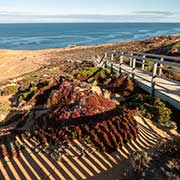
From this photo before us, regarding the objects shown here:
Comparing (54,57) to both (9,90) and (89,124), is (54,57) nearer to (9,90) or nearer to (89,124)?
(9,90)

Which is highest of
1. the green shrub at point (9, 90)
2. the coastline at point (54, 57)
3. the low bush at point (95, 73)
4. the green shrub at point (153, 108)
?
the green shrub at point (153, 108)

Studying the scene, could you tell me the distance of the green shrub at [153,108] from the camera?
7152 mm

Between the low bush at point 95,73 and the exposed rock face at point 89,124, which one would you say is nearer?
the exposed rock face at point 89,124

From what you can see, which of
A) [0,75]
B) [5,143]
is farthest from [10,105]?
[0,75]

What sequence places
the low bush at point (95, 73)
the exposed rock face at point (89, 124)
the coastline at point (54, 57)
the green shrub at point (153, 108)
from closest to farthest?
the exposed rock face at point (89, 124) → the green shrub at point (153, 108) → the low bush at point (95, 73) → the coastline at point (54, 57)

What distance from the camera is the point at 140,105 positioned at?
788 cm

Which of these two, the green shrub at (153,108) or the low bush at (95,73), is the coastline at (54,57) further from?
the green shrub at (153,108)

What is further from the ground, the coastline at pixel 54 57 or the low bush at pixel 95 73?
the low bush at pixel 95 73

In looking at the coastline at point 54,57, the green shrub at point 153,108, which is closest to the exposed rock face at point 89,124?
the green shrub at point 153,108

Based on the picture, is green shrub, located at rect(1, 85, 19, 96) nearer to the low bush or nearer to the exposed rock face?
the low bush

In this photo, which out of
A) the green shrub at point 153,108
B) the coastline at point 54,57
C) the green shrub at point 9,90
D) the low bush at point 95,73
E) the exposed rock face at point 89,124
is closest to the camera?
the exposed rock face at point 89,124

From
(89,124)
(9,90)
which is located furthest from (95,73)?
(89,124)

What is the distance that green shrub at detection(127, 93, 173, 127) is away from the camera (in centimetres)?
715

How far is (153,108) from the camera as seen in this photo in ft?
24.7
